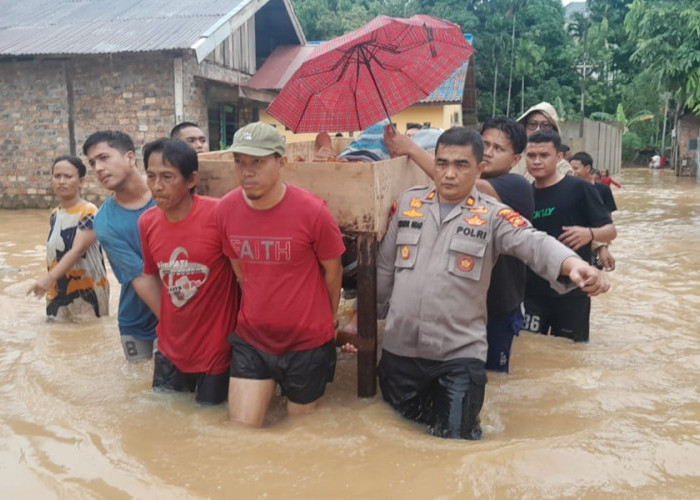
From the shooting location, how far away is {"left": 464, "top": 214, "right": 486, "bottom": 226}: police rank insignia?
10.3 ft

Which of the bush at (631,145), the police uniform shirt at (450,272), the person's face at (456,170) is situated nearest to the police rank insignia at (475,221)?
the police uniform shirt at (450,272)

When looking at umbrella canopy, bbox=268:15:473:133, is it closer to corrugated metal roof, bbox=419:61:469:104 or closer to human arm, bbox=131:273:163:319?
Answer: human arm, bbox=131:273:163:319

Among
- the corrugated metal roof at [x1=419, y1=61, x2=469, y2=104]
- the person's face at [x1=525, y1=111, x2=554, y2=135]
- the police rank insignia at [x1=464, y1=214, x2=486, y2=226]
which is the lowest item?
the police rank insignia at [x1=464, y1=214, x2=486, y2=226]

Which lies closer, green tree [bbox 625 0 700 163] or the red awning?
green tree [bbox 625 0 700 163]

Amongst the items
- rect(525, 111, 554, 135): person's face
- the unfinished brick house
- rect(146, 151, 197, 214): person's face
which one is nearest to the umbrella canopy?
rect(525, 111, 554, 135): person's face

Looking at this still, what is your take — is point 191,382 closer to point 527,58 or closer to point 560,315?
point 560,315

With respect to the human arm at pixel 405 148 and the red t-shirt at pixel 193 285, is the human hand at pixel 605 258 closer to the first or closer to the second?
the human arm at pixel 405 148

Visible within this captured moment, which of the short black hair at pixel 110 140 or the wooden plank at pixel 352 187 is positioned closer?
the wooden plank at pixel 352 187

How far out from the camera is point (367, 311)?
352 cm

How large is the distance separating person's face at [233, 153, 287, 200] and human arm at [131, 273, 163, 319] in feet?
2.77

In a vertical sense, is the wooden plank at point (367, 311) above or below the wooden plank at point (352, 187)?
below

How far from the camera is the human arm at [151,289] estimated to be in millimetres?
3541

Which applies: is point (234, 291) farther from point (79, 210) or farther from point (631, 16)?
point (631, 16)

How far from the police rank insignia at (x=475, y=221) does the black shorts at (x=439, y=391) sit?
667 mm
